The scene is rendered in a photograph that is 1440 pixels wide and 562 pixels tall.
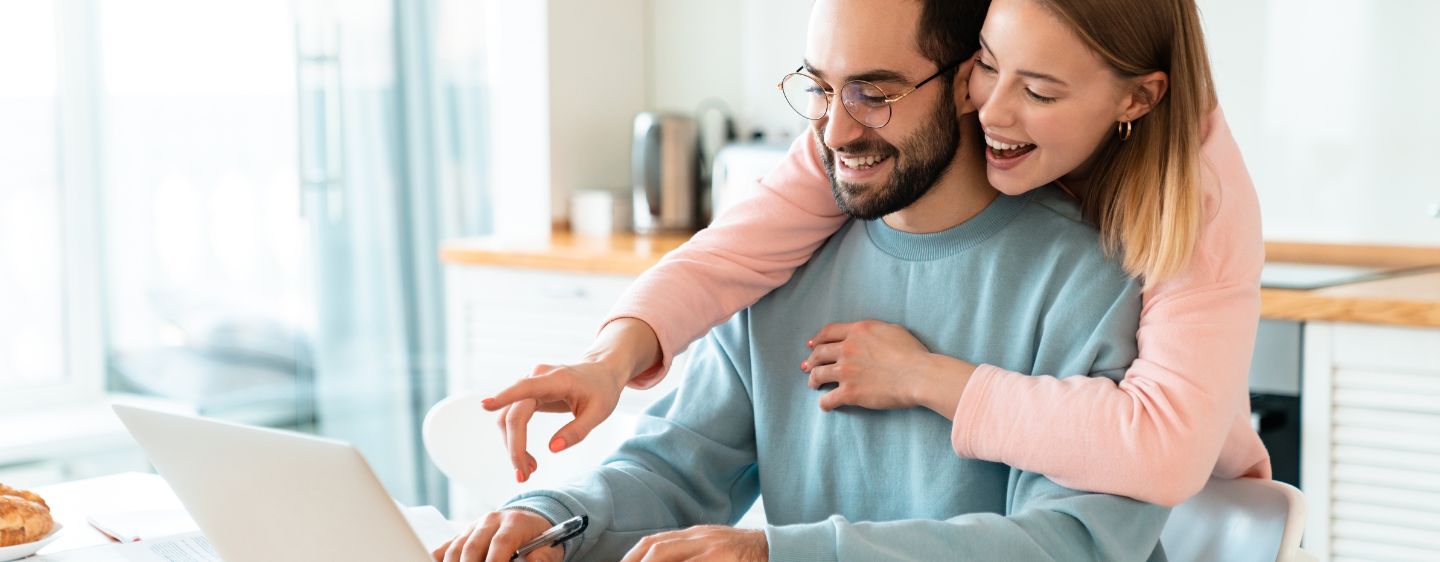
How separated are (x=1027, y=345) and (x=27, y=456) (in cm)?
241

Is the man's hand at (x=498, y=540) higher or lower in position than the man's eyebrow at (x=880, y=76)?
lower

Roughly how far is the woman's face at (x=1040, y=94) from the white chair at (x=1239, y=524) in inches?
13.0

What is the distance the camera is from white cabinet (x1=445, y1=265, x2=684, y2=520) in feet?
9.44

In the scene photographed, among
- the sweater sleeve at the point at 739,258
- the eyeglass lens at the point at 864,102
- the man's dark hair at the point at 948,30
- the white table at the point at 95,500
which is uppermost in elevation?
the man's dark hair at the point at 948,30

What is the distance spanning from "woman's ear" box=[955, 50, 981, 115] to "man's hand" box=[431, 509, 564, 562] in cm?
56

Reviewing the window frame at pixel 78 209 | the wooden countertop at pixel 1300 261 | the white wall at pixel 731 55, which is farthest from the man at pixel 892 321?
the window frame at pixel 78 209

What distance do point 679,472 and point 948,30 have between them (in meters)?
0.52

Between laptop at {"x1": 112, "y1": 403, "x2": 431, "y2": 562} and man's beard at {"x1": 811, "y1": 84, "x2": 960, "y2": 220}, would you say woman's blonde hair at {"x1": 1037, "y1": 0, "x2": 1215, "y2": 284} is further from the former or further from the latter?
laptop at {"x1": 112, "y1": 403, "x2": 431, "y2": 562}

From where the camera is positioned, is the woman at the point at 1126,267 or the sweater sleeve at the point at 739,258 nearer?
the woman at the point at 1126,267

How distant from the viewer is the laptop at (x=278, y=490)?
0.87m

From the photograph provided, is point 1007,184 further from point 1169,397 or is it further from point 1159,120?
point 1169,397

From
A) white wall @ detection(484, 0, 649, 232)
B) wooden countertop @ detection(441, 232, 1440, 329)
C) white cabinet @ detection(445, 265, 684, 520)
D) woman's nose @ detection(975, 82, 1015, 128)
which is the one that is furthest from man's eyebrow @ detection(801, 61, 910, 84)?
white wall @ detection(484, 0, 649, 232)

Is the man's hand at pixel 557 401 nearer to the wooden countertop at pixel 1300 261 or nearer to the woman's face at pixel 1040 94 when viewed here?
the woman's face at pixel 1040 94

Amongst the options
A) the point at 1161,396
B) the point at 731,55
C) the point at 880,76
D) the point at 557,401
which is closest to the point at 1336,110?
the point at 731,55
